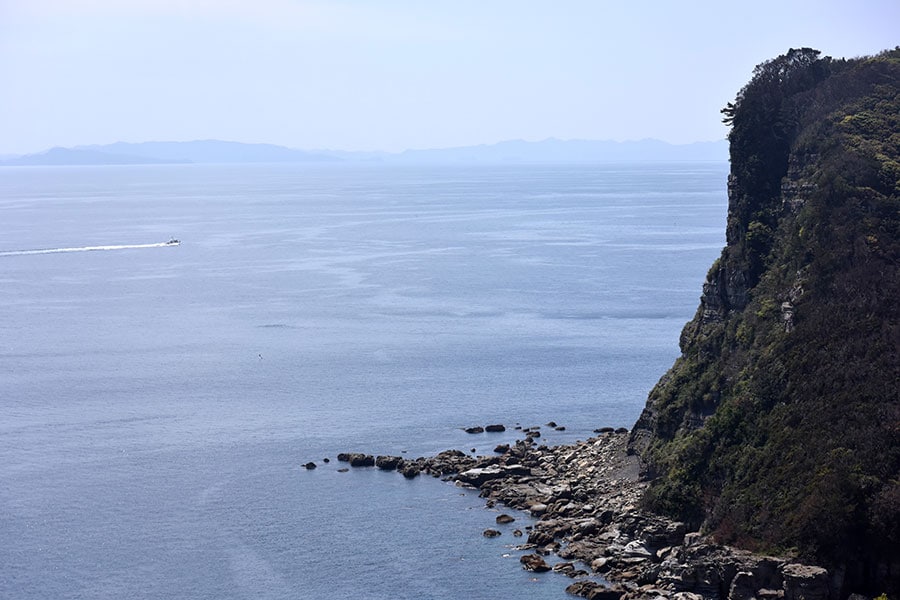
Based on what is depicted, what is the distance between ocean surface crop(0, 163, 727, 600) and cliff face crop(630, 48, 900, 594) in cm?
1095

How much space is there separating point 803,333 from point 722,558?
15936mm

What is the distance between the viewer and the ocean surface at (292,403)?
66250 millimetres

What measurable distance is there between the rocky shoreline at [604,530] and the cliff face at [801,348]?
1465 millimetres

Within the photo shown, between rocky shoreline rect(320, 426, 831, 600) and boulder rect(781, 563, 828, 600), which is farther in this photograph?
rocky shoreline rect(320, 426, 831, 600)

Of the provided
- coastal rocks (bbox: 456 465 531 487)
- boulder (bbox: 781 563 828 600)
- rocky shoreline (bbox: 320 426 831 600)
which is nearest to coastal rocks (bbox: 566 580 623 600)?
rocky shoreline (bbox: 320 426 831 600)

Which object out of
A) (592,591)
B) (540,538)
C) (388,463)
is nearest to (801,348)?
(540,538)

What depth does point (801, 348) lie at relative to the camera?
65.8m

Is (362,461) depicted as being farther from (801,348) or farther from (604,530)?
(801,348)

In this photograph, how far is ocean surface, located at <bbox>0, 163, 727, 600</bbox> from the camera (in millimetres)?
66250

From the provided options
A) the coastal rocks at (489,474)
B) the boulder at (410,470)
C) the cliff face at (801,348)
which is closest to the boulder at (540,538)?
the cliff face at (801,348)

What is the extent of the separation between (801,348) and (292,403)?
45.9 m

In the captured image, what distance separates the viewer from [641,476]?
71875mm

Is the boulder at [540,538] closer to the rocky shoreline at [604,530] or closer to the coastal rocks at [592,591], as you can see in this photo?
the rocky shoreline at [604,530]

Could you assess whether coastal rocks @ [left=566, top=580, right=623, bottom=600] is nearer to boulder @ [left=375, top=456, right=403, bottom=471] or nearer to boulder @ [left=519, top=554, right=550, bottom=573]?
boulder @ [left=519, top=554, right=550, bottom=573]
